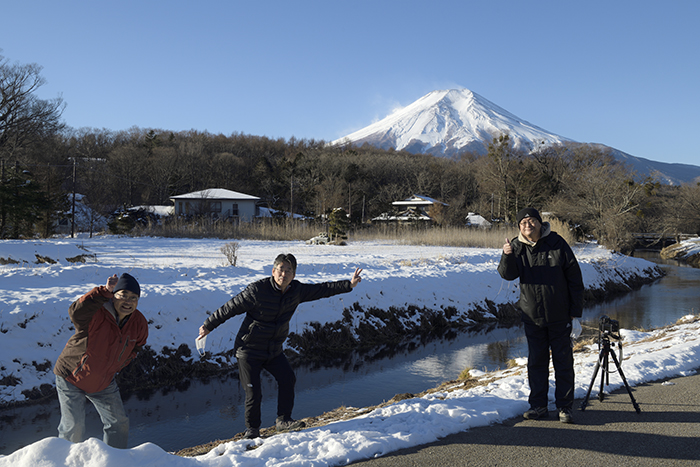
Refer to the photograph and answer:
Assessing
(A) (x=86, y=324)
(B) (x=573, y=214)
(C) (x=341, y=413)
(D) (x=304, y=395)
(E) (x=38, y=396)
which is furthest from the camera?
(B) (x=573, y=214)

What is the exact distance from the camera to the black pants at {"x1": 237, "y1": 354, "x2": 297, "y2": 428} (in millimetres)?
5152

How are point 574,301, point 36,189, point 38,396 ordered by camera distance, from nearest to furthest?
point 574,301 < point 38,396 < point 36,189

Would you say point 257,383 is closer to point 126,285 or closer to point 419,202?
point 126,285

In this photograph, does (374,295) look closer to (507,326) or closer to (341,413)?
(507,326)

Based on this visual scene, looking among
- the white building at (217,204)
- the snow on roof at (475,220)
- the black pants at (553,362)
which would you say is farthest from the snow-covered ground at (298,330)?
the white building at (217,204)

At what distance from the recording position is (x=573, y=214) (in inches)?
1688

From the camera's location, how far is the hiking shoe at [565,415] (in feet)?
15.8

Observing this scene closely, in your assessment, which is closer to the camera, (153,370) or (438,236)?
(153,370)

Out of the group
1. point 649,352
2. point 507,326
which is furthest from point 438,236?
point 649,352

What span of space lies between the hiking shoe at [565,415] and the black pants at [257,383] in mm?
2632

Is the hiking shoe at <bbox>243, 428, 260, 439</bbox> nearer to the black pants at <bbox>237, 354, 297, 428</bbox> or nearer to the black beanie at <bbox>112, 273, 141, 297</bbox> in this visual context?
the black pants at <bbox>237, 354, 297, 428</bbox>

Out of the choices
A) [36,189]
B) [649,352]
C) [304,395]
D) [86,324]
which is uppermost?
[36,189]

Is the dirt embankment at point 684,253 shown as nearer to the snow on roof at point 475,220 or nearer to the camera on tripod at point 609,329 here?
the snow on roof at point 475,220

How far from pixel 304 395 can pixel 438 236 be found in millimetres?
23496
